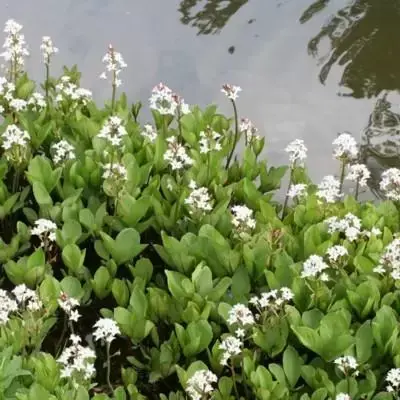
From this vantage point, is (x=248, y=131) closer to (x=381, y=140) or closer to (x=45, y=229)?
(x=381, y=140)

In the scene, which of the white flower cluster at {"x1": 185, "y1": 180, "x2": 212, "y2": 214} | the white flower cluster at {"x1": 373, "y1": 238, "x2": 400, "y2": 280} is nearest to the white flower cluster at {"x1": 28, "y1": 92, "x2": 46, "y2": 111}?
the white flower cluster at {"x1": 185, "y1": 180, "x2": 212, "y2": 214}

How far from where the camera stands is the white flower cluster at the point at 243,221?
115 inches

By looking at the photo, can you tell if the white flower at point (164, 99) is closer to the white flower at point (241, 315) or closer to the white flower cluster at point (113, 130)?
the white flower cluster at point (113, 130)

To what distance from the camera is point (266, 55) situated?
15.9ft

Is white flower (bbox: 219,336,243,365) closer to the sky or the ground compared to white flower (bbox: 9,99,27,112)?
closer to the ground

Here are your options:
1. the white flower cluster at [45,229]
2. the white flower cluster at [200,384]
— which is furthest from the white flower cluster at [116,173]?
the white flower cluster at [200,384]

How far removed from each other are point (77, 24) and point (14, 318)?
2.76m

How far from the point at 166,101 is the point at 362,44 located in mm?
1772

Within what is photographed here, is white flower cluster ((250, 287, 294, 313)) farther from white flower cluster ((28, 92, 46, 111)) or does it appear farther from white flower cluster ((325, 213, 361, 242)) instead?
white flower cluster ((28, 92, 46, 111))

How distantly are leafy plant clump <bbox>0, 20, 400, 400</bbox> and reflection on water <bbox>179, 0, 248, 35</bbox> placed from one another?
1.41 metres

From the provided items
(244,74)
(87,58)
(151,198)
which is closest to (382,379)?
Answer: (151,198)

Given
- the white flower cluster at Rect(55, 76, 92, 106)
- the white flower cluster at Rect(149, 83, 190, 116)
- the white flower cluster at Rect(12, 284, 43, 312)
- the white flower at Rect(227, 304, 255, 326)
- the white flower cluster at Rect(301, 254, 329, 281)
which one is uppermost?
the white flower cluster at Rect(149, 83, 190, 116)

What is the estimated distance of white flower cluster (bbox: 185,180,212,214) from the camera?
9.89 ft

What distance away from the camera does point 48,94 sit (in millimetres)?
3912
